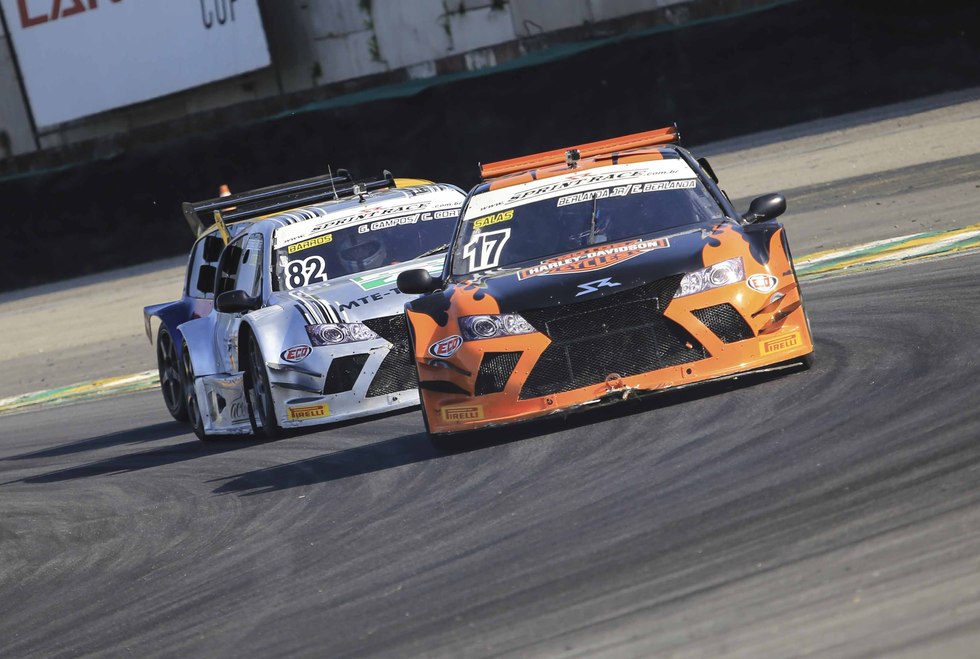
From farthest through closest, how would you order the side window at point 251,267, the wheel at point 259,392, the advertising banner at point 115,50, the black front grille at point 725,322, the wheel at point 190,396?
the advertising banner at point 115,50
the wheel at point 190,396
the side window at point 251,267
the wheel at point 259,392
the black front grille at point 725,322

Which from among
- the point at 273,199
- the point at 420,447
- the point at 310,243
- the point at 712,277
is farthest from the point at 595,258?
the point at 273,199

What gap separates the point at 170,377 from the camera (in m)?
12.5

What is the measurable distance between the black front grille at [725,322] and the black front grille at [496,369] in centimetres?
86

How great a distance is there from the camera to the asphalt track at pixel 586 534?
180 inches

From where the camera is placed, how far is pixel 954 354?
A: 763 centimetres

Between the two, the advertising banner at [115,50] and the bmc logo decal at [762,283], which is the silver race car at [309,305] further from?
the advertising banner at [115,50]

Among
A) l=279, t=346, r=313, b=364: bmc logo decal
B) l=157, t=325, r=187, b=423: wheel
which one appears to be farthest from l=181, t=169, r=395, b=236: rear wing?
l=279, t=346, r=313, b=364: bmc logo decal

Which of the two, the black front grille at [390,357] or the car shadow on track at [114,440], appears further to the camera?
the car shadow on track at [114,440]

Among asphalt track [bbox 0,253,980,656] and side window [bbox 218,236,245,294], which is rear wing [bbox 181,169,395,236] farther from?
asphalt track [bbox 0,253,980,656]

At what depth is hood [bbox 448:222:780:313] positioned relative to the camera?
25.3 ft

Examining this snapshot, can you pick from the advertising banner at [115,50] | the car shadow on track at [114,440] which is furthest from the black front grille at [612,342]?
the advertising banner at [115,50]

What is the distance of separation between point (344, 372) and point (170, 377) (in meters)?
3.26

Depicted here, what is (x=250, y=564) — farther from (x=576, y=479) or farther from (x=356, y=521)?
(x=576, y=479)

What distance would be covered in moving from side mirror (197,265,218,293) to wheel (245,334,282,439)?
172cm
